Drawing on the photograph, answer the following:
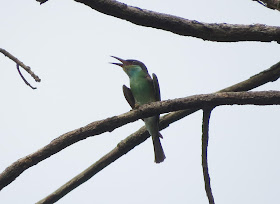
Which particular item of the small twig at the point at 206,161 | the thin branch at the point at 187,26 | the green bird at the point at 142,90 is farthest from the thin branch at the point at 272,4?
the green bird at the point at 142,90

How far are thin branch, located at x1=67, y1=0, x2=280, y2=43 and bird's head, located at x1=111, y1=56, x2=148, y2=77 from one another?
9.84ft

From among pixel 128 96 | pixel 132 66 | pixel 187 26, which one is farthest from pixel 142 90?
pixel 187 26

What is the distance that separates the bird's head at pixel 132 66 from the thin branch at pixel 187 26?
2998 mm

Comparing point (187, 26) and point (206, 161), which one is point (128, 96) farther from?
point (187, 26)

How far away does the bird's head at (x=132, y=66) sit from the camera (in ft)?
17.5

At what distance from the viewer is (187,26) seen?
226 centimetres

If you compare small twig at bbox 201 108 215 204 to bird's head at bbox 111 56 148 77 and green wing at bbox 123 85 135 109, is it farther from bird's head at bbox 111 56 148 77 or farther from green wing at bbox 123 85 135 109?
bird's head at bbox 111 56 148 77

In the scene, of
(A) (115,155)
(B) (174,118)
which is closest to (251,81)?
(B) (174,118)

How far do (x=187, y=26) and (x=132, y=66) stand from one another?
10.3 feet

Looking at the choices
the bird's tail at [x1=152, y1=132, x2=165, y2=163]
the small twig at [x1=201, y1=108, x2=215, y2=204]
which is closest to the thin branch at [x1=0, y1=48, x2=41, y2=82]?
the small twig at [x1=201, y1=108, x2=215, y2=204]

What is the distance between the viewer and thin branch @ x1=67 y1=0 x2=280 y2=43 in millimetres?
2131

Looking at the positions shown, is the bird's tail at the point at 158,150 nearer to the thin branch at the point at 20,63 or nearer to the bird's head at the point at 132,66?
the bird's head at the point at 132,66

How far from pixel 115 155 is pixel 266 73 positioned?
125 cm

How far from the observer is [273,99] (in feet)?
8.05
